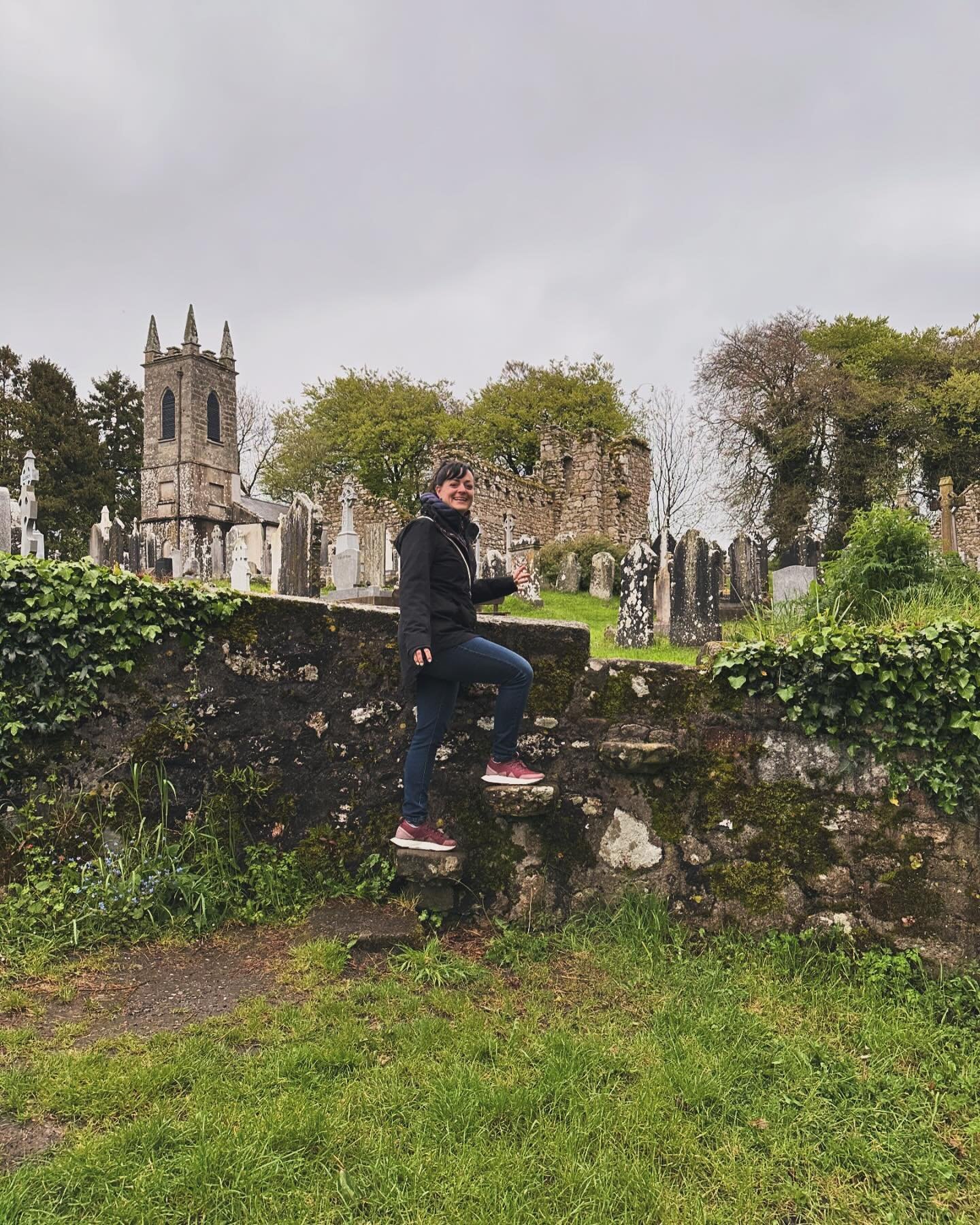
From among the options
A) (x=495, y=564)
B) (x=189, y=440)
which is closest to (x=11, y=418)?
(x=189, y=440)

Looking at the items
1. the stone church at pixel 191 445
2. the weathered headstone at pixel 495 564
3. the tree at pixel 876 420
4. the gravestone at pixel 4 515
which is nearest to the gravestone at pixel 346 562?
the weathered headstone at pixel 495 564

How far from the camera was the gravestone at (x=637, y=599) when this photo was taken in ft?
31.3

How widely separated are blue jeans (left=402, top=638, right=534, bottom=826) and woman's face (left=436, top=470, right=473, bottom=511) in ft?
2.33

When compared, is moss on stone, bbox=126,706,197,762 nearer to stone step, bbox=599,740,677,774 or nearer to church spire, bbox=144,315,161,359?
stone step, bbox=599,740,677,774

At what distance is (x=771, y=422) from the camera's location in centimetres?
2791

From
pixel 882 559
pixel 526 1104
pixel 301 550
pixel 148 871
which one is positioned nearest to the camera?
pixel 526 1104

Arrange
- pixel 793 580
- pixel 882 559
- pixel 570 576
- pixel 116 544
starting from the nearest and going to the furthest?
pixel 882 559
pixel 793 580
pixel 116 544
pixel 570 576

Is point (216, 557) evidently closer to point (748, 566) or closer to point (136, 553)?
point (136, 553)

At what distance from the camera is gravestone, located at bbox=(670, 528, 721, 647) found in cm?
995

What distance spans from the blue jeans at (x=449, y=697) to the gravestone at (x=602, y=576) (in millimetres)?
13650

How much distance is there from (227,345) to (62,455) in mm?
14922

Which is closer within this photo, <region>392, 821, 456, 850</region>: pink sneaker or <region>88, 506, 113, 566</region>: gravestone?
<region>392, 821, 456, 850</region>: pink sneaker

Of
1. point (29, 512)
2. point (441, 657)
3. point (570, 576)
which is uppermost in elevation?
point (29, 512)

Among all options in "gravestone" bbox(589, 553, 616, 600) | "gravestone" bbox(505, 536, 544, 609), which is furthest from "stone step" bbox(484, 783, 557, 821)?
"gravestone" bbox(589, 553, 616, 600)
